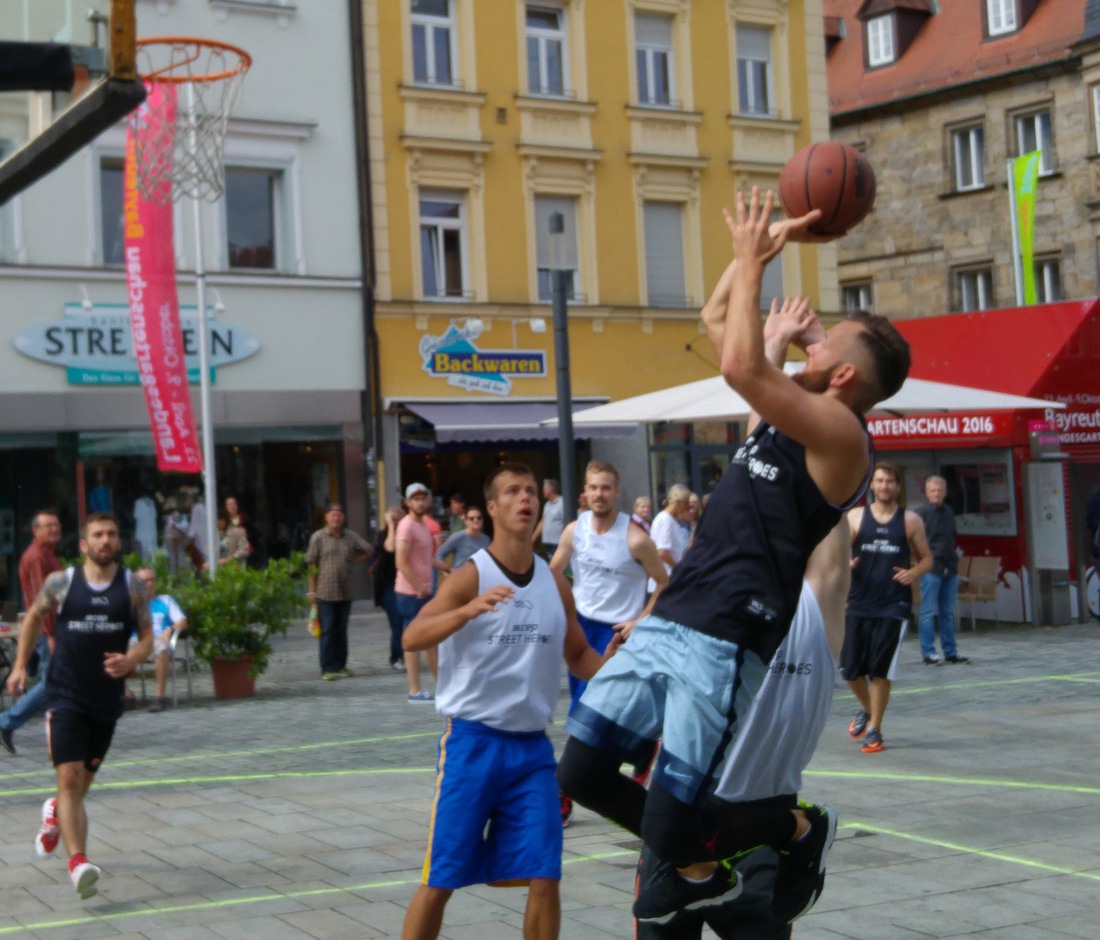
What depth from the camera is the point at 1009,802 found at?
29.2 ft

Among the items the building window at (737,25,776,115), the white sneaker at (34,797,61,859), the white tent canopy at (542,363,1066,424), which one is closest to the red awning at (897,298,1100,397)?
the white tent canopy at (542,363,1066,424)

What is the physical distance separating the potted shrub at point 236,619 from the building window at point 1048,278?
2818 centimetres

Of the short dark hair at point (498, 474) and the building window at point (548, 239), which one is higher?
the building window at point (548, 239)

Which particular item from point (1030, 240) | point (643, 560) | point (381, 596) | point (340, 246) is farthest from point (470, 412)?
point (643, 560)

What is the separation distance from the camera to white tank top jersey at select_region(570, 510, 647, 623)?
971 centimetres

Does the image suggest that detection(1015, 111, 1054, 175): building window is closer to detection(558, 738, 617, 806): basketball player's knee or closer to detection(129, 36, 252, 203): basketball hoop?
detection(129, 36, 252, 203): basketball hoop

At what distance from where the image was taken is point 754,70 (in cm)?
3078

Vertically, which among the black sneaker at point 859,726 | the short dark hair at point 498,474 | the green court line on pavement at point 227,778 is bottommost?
the green court line on pavement at point 227,778

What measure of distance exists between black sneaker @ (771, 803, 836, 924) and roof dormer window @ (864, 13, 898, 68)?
4086 cm

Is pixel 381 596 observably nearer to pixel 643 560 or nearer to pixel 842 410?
pixel 643 560

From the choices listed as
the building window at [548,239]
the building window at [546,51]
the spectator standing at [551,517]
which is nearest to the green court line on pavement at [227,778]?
the spectator standing at [551,517]

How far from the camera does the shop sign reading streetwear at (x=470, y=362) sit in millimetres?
26641

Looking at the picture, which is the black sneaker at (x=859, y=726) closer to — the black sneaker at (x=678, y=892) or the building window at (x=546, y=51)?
the black sneaker at (x=678, y=892)

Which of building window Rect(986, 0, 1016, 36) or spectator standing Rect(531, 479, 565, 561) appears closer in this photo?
spectator standing Rect(531, 479, 565, 561)
